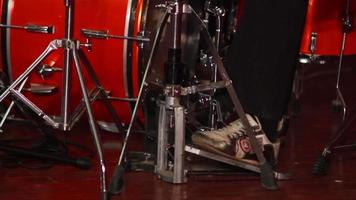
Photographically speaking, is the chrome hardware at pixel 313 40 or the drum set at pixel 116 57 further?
the chrome hardware at pixel 313 40

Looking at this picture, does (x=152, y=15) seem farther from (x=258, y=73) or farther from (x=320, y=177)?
(x=320, y=177)

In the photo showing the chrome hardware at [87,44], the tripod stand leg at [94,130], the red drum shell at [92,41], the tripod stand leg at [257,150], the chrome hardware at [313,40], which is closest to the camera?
the tripod stand leg at [94,130]

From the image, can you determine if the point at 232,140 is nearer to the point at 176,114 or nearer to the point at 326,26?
the point at 176,114

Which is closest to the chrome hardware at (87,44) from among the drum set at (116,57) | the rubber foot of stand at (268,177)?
the drum set at (116,57)

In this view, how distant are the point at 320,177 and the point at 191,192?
39 cm

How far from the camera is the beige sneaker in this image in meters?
1.64

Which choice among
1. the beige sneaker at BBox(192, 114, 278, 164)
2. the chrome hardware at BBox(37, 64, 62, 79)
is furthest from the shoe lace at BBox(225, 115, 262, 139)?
the chrome hardware at BBox(37, 64, 62, 79)

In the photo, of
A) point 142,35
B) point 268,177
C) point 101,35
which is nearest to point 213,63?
point 142,35

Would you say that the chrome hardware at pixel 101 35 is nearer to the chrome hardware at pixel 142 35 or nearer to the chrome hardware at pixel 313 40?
the chrome hardware at pixel 142 35

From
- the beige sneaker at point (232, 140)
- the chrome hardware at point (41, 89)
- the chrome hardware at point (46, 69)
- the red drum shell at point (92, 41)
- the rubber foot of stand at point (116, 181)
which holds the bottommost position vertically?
the rubber foot of stand at point (116, 181)

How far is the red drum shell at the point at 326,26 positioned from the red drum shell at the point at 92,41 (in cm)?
71

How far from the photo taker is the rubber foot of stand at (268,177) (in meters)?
1.59

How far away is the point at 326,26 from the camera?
2312 mm

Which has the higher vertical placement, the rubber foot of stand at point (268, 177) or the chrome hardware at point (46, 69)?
the chrome hardware at point (46, 69)
